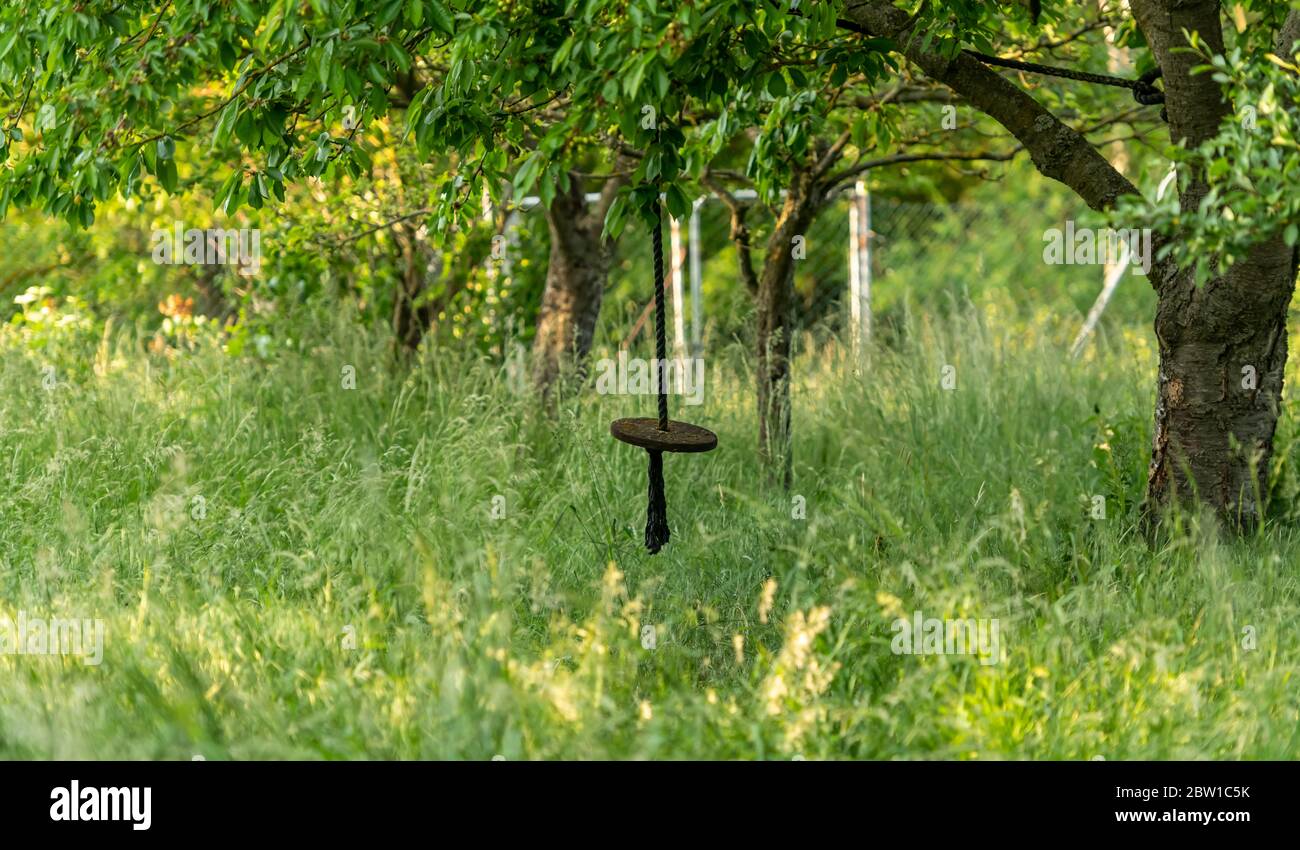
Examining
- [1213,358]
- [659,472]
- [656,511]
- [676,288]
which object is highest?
[676,288]

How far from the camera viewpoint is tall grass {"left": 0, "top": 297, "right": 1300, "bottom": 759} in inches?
140

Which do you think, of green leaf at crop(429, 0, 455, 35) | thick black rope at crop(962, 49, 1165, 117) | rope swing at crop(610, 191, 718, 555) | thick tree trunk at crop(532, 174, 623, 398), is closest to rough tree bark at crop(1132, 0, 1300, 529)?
thick black rope at crop(962, 49, 1165, 117)

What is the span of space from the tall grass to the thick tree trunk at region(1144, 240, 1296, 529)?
0.19 meters

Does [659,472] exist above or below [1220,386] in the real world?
below

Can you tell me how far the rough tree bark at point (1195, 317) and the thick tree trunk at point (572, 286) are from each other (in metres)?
2.87

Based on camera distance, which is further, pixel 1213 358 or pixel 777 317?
pixel 777 317

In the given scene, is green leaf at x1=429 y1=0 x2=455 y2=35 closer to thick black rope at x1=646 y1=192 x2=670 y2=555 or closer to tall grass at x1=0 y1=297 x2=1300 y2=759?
thick black rope at x1=646 y1=192 x2=670 y2=555

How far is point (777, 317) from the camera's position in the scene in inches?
270

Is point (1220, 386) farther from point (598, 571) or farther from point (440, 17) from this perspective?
point (440, 17)

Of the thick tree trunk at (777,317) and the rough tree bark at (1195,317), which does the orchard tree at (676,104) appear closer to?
the rough tree bark at (1195,317)

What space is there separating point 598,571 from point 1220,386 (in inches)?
96.5

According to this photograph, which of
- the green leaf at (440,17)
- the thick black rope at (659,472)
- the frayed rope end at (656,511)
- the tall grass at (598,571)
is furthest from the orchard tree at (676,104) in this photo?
the frayed rope end at (656,511)

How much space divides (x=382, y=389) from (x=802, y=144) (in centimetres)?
346

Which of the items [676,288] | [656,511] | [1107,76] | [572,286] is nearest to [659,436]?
[656,511]
